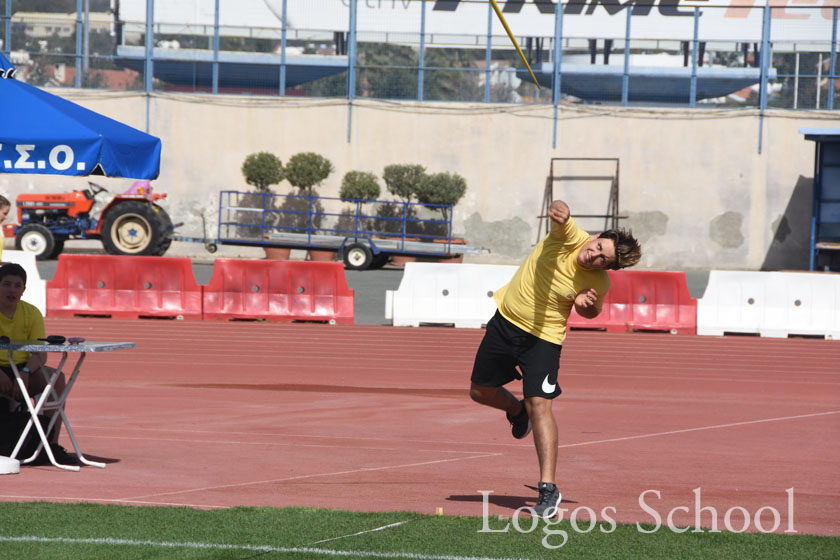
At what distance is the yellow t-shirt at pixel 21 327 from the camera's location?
7.06 metres

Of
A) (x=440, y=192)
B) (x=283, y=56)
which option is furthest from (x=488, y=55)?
(x=283, y=56)

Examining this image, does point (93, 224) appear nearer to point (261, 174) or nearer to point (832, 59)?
point (261, 174)

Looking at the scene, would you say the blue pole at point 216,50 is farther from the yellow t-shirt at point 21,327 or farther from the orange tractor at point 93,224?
the yellow t-shirt at point 21,327

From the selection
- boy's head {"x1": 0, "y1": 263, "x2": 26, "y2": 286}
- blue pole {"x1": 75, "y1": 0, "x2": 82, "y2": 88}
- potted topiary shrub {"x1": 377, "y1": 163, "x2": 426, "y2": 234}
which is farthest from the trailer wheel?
boy's head {"x1": 0, "y1": 263, "x2": 26, "y2": 286}

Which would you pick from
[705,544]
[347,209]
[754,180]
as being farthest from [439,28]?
[705,544]

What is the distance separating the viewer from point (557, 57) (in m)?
33.5

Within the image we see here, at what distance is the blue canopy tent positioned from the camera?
6.77 m

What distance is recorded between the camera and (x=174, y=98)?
33000 millimetres

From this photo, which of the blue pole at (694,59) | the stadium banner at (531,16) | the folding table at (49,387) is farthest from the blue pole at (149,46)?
the folding table at (49,387)

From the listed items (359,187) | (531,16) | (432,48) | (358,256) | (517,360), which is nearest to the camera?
(517,360)

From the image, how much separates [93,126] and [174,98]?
88.0 ft

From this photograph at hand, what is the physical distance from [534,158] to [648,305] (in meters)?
16.1

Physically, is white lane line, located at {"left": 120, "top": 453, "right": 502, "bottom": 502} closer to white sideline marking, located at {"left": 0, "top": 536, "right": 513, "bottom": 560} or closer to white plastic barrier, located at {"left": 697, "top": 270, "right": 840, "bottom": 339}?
white sideline marking, located at {"left": 0, "top": 536, "right": 513, "bottom": 560}

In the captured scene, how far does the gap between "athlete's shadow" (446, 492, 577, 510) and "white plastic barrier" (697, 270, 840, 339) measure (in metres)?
11.2
